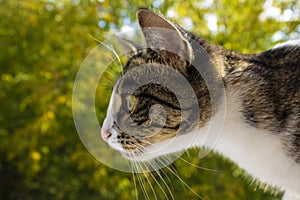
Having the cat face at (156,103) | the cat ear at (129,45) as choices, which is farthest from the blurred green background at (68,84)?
the cat face at (156,103)

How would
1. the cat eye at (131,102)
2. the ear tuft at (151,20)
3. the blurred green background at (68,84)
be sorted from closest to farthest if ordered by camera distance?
the ear tuft at (151,20) < the cat eye at (131,102) < the blurred green background at (68,84)

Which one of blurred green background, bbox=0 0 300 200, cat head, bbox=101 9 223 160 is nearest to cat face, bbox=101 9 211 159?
cat head, bbox=101 9 223 160

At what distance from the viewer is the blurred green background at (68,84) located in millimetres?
A: 1789

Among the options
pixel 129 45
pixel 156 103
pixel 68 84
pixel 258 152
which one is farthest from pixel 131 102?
pixel 68 84

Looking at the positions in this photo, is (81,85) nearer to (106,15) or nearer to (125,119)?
(106,15)

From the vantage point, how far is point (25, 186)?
247 cm

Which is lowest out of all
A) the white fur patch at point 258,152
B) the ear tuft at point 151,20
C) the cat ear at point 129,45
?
the white fur patch at point 258,152

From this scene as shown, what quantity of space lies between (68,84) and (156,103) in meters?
1.08

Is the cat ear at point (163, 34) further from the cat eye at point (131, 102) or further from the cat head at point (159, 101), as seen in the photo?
the cat eye at point (131, 102)

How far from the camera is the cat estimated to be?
1027 millimetres

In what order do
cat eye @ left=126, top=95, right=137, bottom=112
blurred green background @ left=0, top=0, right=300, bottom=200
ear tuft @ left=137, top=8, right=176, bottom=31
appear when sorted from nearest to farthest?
ear tuft @ left=137, top=8, right=176, bottom=31 < cat eye @ left=126, top=95, right=137, bottom=112 < blurred green background @ left=0, top=0, right=300, bottom=200

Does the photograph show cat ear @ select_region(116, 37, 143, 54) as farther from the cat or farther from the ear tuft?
the ear tuft

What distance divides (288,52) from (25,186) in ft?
5.66

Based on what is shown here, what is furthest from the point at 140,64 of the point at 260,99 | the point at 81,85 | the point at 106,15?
the point at 106,15
